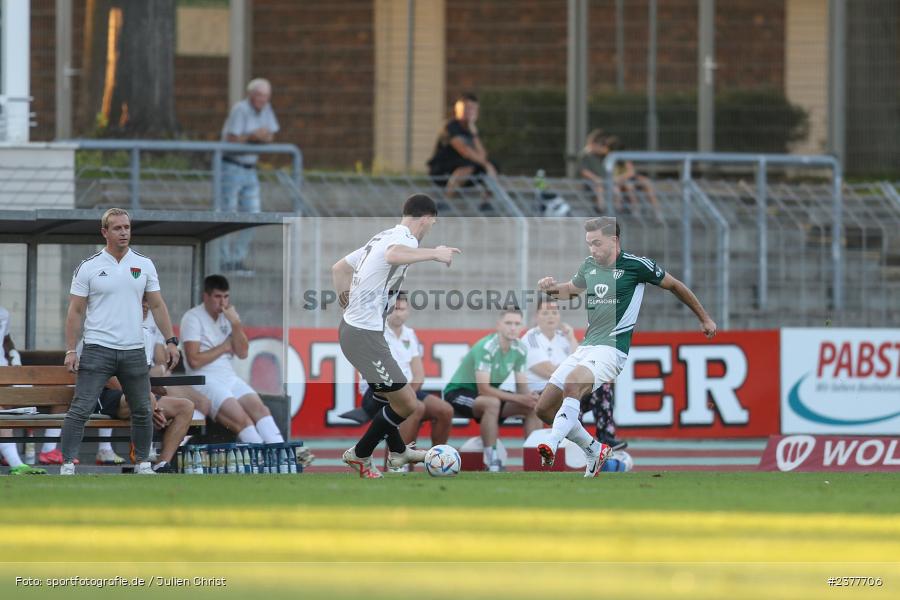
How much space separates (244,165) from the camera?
69.1ft

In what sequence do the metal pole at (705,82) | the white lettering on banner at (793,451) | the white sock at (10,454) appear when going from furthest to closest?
the metal pole at (705,82), the white lettering on banner at (793,451), the white sock at (10,454)

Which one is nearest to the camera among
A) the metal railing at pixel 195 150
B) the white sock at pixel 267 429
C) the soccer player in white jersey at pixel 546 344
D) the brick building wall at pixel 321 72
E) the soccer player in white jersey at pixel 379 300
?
the soccer player in white jersey at pixel 379 300

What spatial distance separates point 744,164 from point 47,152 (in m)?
9.57

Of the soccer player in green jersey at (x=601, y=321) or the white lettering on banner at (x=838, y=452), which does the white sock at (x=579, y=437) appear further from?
the white lettering on banner at (x=838, y=452)

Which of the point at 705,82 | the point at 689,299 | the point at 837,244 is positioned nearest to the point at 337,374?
the point at 837,244

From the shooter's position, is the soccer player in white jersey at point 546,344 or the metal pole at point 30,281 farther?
the soccer player in white jersey at point 546,344

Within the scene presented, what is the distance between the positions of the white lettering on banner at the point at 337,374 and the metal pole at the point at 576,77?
31.8ft

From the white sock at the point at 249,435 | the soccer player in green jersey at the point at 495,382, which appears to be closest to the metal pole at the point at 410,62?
the soccer player in green jersey at the point at 495,382

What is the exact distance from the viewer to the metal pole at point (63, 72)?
2728 centimetres

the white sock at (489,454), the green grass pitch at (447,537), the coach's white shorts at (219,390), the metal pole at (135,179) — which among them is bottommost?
the white sock at (489,454)

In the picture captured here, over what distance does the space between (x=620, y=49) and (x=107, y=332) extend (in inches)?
666

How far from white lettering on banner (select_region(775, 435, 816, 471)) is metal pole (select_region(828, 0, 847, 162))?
1339 cm

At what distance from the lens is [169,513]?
31.7ft

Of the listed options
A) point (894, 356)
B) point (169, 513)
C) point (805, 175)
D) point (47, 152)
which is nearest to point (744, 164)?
point (805, 175)
